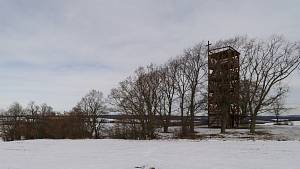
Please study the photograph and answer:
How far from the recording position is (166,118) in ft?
144

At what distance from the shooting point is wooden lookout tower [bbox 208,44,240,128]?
40938mm

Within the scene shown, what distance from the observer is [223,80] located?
4059 cm

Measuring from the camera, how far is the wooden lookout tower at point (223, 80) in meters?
40.9

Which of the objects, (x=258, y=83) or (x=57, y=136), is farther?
(x=57, y=136)

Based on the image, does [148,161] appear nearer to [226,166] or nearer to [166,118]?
[226,166]

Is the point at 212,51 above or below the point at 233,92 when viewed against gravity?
above

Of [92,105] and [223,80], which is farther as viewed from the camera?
[92,105]

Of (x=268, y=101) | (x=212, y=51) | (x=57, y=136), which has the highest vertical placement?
(x=212, y=51)

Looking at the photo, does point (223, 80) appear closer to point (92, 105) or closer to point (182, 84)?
point (182, 84)

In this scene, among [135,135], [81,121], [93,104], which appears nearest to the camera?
[135,135]

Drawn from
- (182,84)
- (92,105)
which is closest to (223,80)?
(182,84)

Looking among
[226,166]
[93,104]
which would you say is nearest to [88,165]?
[226,166]

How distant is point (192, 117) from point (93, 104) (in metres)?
28.1

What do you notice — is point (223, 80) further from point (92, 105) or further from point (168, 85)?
point (92, 105)
